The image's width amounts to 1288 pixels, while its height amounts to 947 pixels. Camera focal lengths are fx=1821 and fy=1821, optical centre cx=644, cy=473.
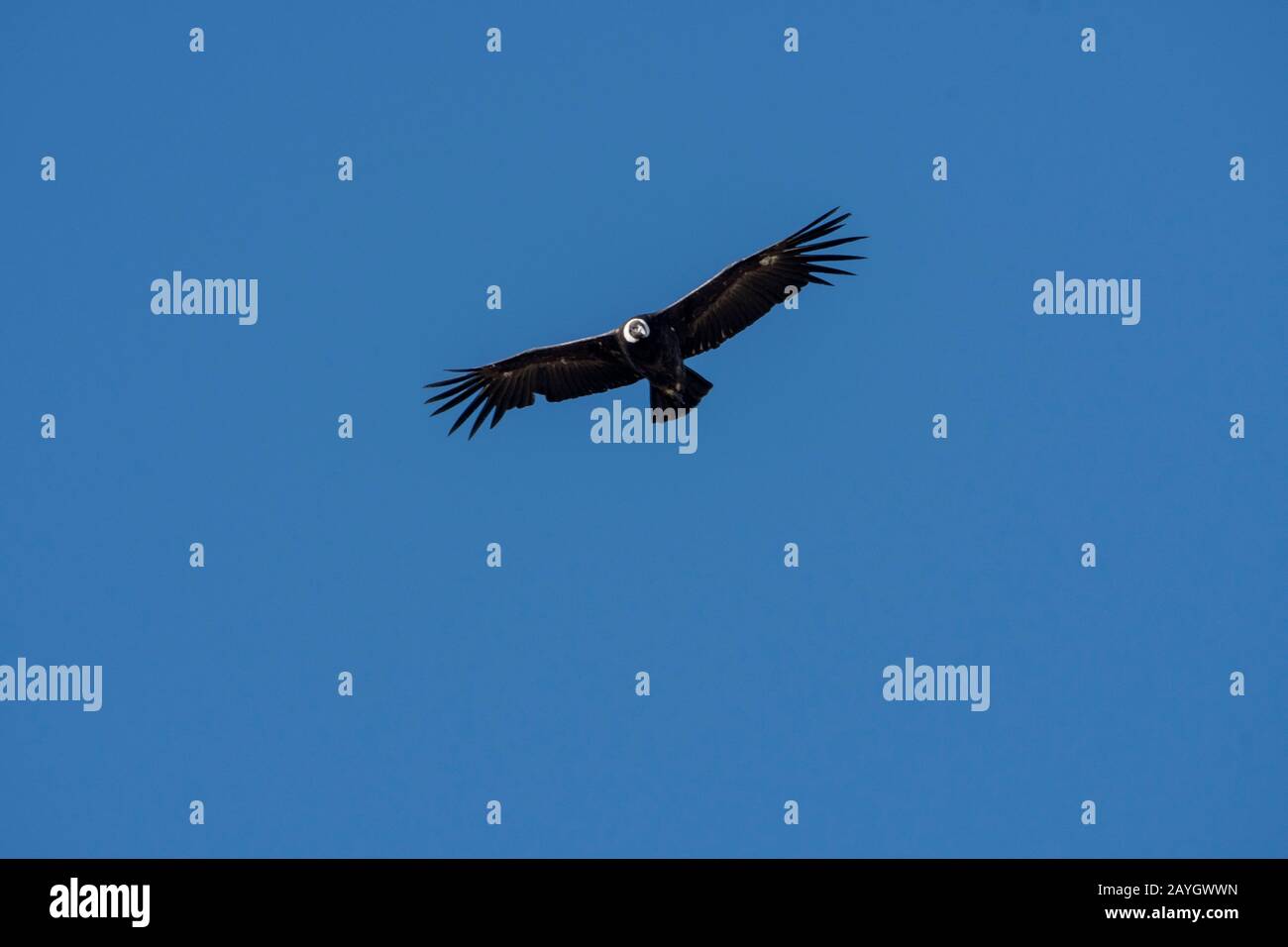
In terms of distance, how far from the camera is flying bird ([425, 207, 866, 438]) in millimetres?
28703

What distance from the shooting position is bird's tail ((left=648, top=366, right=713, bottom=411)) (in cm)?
2902

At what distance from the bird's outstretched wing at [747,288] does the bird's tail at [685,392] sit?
71 cm

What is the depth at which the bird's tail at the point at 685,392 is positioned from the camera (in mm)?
29016

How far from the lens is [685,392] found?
29062mm

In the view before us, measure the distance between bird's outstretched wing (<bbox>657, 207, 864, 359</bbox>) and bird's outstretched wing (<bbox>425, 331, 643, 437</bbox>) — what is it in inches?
58.1

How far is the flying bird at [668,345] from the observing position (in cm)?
2870

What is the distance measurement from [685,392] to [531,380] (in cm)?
312

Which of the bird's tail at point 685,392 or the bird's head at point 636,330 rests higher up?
the bird's head at point 636,330

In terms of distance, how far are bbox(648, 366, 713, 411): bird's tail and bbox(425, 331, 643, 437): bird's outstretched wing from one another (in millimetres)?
888

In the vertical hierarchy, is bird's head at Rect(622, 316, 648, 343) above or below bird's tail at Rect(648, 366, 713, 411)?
above

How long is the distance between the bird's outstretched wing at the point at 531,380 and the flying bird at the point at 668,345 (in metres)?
0.02

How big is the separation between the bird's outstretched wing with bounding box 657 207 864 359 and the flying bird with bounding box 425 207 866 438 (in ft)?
0.05

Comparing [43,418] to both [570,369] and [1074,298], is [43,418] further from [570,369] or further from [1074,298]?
[1074,298]

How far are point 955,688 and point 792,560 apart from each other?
405 centimetres
